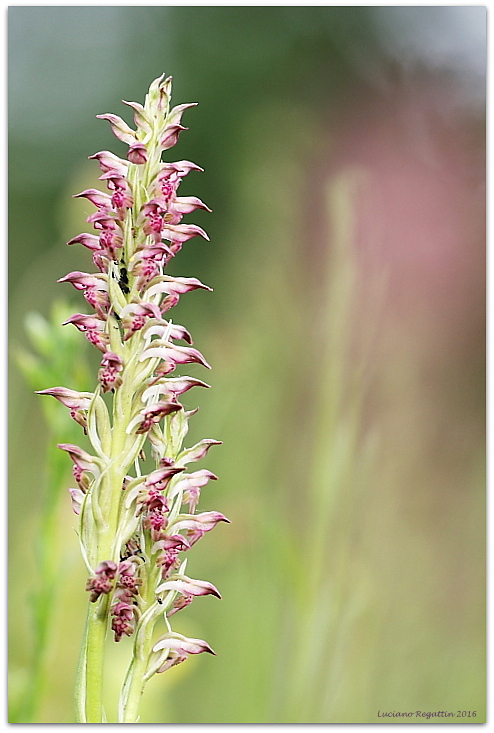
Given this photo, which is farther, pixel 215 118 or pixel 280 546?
pixel 215 118

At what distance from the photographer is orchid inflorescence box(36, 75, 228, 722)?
599 millimetres

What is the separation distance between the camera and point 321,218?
58.3 inches

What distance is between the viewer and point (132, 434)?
0.61 meters

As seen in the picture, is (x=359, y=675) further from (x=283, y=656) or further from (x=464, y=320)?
(x=464, y=320)

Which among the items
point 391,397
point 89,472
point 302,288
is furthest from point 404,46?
point 89,472

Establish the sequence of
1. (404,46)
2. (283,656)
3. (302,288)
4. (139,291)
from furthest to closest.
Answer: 1. (302,288)
2. (404,46)
3. (283,656)
4. (139,291)

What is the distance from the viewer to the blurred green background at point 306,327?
4.16ft

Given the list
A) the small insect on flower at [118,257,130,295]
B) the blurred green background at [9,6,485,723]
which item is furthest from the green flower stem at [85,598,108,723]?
the blurred green background at [9,6,485,723]

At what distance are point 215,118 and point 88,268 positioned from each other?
15.2 inches

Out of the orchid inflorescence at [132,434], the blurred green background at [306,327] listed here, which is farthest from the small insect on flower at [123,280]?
the blurred green background at [306,327]

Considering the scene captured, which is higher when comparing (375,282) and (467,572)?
(375,282)

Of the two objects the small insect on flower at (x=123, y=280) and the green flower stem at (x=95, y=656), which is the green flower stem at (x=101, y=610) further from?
the small insect on flower at (x=123, y=280)

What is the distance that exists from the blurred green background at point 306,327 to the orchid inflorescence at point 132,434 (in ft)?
1.94

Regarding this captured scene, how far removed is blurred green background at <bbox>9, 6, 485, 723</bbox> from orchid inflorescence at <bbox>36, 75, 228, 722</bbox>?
0.59m
